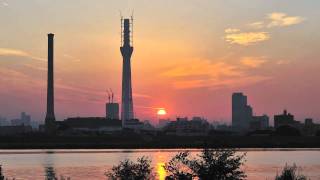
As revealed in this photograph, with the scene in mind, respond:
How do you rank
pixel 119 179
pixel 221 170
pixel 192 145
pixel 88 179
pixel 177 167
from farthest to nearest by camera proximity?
pixel 192 145 → pixel 88 179 → pixel 119 179 → pixel 177 167 → pixel 221 170

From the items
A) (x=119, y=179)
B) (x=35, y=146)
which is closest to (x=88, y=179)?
(x=119, y=179)

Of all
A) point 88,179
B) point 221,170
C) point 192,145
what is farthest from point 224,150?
point 192,145

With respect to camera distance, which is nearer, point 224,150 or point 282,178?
point 224,150

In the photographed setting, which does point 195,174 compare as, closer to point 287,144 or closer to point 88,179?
point 88,179

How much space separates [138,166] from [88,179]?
40.4m

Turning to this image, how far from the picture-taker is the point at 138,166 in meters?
23.4

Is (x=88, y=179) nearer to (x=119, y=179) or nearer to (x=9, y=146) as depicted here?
(x=119, y=179)

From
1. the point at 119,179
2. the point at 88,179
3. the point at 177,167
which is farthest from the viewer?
the point at 88,179

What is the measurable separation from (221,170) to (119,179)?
5.04 meters

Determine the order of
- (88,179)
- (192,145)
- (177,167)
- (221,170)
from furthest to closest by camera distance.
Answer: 1. (192,145)
2. (88,179)
3. (177,167)
4. (221,170)

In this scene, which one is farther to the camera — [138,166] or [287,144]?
[287,144]

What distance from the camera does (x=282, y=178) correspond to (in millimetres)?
24500

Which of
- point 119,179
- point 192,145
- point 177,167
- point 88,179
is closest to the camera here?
point 177,167

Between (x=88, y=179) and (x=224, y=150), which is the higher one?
(x=224, y=150)
